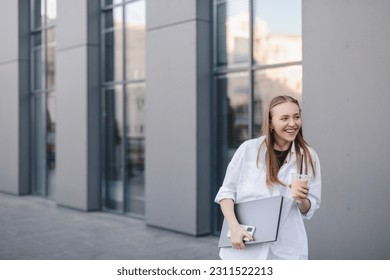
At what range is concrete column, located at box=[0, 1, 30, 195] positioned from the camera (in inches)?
525

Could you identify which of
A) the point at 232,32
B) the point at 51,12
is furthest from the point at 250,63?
the point at 51,12

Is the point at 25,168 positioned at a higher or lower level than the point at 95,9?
lower

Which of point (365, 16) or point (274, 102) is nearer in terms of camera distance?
point (274, 102)

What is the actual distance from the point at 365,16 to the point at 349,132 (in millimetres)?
1256

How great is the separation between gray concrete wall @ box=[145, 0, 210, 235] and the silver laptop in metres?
5.36

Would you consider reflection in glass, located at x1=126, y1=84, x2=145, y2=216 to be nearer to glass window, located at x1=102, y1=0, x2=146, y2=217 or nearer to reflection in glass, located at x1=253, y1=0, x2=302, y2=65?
glass window, located at x1=102, y1=0, x2=146, y2=217

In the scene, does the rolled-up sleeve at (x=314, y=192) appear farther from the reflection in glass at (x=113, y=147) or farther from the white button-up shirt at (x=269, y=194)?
the reflection in glass at (x=113, y=147)

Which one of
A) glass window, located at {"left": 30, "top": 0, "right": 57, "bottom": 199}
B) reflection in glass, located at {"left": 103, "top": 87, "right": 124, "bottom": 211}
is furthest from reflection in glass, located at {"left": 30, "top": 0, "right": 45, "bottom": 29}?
reflection in glass, located at {"left": 103, "top": 87, "right": 124, "bottom": 211}

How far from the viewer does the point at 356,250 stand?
5734 mm

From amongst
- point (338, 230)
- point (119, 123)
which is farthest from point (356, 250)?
point (119, 123)

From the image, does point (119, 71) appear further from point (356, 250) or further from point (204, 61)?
point (356, 250)

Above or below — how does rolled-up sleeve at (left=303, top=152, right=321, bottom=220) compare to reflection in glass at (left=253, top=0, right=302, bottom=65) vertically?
below

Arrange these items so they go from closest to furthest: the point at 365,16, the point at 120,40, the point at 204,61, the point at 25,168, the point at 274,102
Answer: the point at 274,102
the point at 365,16
the point at 204,61
the point at 120,40
the point at 25,168
